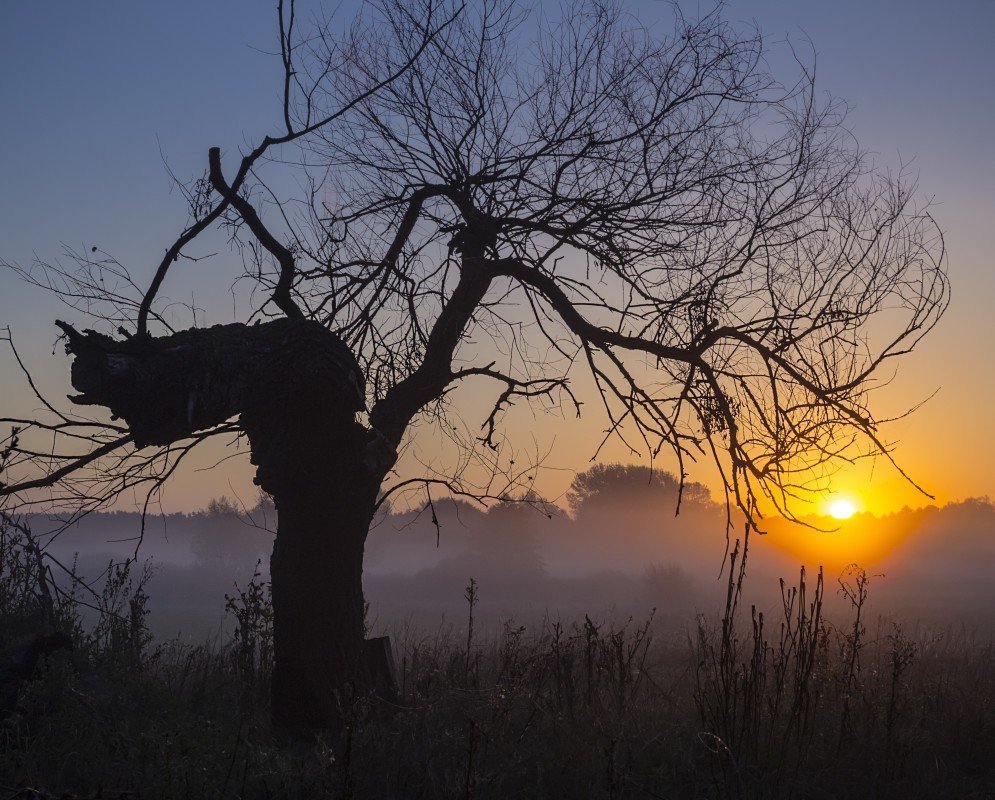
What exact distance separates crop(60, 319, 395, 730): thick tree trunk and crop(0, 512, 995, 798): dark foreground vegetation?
388mm

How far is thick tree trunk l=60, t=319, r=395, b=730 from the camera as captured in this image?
15.4 ft

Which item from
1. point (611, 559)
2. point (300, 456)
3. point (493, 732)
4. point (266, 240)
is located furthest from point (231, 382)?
point (611, 559)

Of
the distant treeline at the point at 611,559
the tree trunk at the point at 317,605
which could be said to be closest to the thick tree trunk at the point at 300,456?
the tree trunk at the point at 317,605

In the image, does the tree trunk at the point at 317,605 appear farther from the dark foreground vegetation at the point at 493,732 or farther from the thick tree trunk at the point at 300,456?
the dark foreground vegetation at the point at 493,732

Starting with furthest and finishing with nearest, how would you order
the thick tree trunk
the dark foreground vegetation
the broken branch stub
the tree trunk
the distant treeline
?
the distant treeline → the tree trunk → the thick tree trunk → the broken branch stub → the dark foreground vegetation

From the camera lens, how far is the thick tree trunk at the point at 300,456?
185 inches

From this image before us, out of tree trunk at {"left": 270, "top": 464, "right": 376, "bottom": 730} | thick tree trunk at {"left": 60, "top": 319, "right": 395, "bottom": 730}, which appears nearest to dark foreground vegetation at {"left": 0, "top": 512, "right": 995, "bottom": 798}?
tree trunk at {"left": 270, "top": 464, "right": 376, "bottom": 730}

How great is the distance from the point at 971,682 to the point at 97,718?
7.89 metres

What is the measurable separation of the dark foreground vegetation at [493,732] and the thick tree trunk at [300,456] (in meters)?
0.39

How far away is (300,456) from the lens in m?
5.15

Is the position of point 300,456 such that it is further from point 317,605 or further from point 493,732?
point 493,732

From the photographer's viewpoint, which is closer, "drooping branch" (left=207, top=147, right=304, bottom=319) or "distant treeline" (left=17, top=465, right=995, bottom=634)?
"drooping branch" (left=207, top=147, right=304, bottom=319)

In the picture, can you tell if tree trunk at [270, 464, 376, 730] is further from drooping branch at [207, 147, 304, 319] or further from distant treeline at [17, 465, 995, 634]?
distant treeline at [17, 465, 995, 634]

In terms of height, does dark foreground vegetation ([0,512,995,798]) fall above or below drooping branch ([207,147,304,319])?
below
